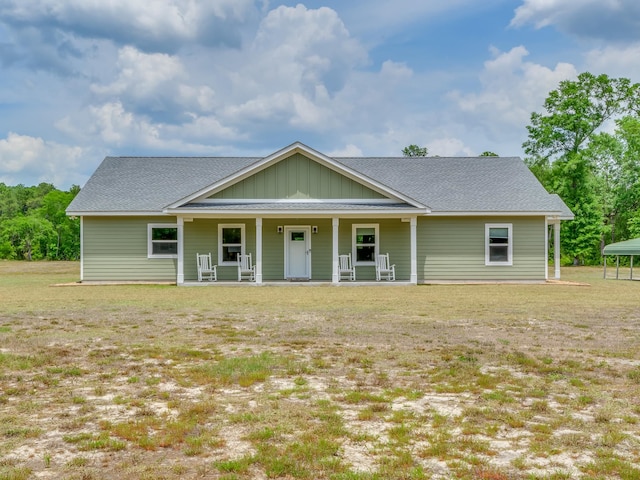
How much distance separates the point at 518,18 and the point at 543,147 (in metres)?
20.9

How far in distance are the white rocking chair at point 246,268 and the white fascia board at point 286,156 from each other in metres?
2.55

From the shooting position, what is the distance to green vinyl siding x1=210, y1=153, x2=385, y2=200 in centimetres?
1881

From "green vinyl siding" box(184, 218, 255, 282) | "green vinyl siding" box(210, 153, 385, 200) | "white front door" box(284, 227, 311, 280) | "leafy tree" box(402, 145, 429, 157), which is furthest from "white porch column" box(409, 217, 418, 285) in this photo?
"leafy tree" box(402, 145, 429, 157)

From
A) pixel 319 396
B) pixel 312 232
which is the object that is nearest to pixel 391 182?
pixel 312 232

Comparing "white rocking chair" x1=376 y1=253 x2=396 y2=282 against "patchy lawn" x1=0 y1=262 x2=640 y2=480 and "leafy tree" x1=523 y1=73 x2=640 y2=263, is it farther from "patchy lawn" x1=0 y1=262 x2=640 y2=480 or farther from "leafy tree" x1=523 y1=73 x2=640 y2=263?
"leafy tree" x1=523 y1=73 x2=640 y2=263

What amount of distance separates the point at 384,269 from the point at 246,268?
4.82 m

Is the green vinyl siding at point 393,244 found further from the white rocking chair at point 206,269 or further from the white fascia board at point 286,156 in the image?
the white rocking chair at point 206,269

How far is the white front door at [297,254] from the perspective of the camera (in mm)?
19625

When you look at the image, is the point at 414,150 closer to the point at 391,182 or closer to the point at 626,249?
the point at 391,182

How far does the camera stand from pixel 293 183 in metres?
18.8

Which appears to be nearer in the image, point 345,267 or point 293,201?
point 293,201

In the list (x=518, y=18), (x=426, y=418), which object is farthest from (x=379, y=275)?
(x=426, y=418)

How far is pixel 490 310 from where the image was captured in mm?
11273

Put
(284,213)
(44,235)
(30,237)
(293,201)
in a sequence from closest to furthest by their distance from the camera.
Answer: (284,213), (293,201), (44,235), (30,237)
